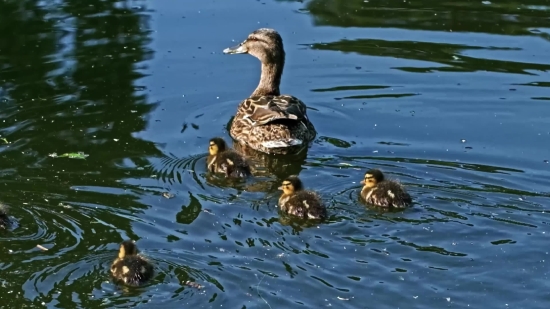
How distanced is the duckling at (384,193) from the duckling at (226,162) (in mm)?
1118

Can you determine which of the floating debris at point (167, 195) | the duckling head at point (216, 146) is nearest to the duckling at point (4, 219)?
the floating debris at point (167, 195)

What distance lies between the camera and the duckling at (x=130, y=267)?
7.04m

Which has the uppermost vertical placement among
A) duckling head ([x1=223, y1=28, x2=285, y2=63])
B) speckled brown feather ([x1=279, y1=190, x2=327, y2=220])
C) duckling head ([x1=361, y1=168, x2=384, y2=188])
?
duckling head ([x1=223, y1=28, x2=285, y2=63])

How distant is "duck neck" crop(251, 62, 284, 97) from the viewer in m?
11.0

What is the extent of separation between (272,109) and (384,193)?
2116 mm

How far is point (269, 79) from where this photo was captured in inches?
436

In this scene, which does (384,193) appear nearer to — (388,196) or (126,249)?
(388,196)

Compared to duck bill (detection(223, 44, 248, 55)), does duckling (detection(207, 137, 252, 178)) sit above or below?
below

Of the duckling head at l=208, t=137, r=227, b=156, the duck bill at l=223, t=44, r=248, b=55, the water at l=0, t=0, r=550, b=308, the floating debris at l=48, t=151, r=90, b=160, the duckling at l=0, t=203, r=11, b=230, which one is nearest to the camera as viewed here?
the water at l=0, t=0, r=550, b=308

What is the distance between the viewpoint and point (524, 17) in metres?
13.4

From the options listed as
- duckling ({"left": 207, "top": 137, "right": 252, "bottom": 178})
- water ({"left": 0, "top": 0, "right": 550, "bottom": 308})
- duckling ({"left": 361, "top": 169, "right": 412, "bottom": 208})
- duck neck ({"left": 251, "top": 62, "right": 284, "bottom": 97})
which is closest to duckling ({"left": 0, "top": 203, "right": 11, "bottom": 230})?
water ({"left": 0, "top": 0, "right": 550, "bottom": 308})

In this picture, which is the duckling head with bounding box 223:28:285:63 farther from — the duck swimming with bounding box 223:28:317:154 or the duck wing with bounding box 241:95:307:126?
the duck wing with bounding box 241:95:307:126

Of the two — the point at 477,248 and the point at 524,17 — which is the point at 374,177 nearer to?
the point at 477,248

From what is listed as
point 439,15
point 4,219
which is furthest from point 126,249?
point 439,15
